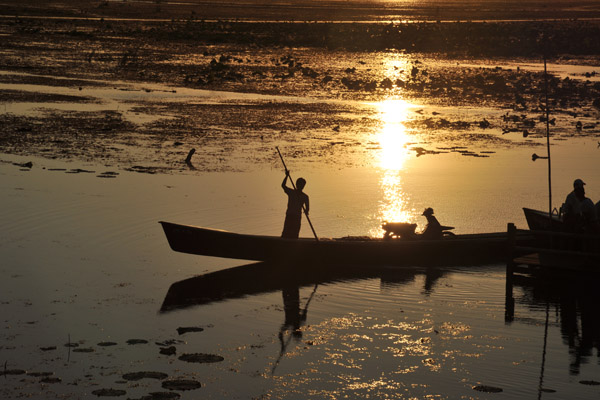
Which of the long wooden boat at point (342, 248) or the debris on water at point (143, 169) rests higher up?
the debris on water at point (143, 169)

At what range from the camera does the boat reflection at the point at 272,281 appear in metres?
14.5

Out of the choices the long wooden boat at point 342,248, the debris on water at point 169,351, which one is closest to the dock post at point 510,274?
the long wooden boat at point 342,248

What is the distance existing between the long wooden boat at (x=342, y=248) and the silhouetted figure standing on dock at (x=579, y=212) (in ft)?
3.58

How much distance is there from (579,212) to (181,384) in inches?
305

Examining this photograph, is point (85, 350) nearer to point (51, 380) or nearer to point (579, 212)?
point (51, 380)

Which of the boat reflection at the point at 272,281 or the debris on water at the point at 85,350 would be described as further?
the boat reflection at the point at 272,281

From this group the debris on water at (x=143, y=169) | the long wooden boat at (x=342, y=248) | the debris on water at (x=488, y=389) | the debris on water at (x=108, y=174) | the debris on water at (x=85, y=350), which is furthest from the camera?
the debris on water at (x=143, y=169)

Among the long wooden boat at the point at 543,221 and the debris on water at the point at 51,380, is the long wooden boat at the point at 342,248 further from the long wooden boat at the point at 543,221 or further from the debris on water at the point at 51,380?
the debris on water at the point at 51,380

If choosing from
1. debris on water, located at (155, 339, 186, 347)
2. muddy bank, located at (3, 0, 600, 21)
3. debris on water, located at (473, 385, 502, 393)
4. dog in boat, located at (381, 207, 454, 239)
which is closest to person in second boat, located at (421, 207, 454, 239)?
dog in boat, located at (381, 207, 454, 239)

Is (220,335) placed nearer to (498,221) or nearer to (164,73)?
(498,221)

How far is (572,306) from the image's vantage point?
49.0ft

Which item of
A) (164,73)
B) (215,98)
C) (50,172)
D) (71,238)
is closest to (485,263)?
(71,238)

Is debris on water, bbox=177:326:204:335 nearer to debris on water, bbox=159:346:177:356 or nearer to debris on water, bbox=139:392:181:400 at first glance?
debris on water, bbox=159:346:177:356

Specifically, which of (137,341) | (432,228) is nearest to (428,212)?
(432,228)
